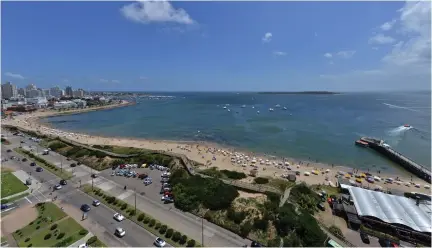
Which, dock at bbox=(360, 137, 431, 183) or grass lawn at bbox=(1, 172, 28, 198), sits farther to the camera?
dock at bbox=(360, 137, 431, 183)

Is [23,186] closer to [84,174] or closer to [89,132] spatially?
[84,174]

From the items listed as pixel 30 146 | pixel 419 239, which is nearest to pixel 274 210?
pixel 419 239

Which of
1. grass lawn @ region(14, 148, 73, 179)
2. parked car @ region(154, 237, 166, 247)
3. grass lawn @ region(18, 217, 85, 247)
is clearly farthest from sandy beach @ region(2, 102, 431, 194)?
grass lawn @ region(18, 217, 85, 247)

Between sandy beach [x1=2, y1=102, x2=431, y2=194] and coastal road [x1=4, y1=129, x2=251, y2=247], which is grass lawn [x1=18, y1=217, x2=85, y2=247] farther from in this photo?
sandy beach [x1=2, y1=102, x2=431, y2=194]

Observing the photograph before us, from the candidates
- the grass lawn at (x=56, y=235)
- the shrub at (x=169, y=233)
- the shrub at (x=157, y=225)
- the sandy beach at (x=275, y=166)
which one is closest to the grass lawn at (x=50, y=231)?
the grass lawn at (x=56, y=235)

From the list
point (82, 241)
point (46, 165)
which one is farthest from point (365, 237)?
point (46, 165)

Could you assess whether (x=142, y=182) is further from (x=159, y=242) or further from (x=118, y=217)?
(x=159, y=242)

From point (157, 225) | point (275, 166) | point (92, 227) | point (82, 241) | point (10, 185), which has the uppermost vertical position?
point (157, 225)
